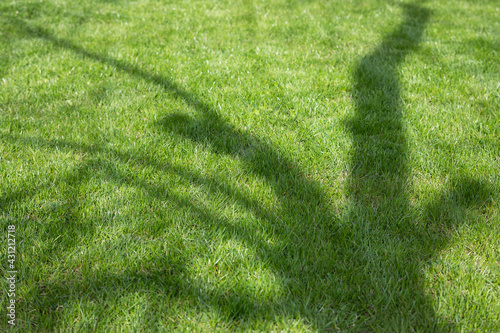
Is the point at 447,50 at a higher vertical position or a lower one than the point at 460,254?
higher

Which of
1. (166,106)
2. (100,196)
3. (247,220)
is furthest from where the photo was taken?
(166,106)

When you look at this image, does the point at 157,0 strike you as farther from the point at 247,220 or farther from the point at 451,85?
the point at 247,220

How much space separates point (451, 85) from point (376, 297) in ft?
12.8

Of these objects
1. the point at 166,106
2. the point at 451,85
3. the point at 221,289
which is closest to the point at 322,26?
the point at 451,85

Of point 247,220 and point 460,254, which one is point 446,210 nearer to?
point 460,254

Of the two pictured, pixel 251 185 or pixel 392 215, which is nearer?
pixel 392 215

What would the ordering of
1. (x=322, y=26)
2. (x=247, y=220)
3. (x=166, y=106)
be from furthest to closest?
(x=322, y=26) < (x=166, y=106) < (x=247, y=220)

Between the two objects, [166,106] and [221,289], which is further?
[166,106]

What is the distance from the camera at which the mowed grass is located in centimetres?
243

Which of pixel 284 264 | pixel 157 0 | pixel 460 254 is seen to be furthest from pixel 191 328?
pixel 157 0

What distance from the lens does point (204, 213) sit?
311 centimetres

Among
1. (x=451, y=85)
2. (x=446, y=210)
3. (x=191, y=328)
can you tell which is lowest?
(x=191, y=328)

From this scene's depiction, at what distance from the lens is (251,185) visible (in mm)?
3428

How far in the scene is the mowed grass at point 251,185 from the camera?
7.97 feet
